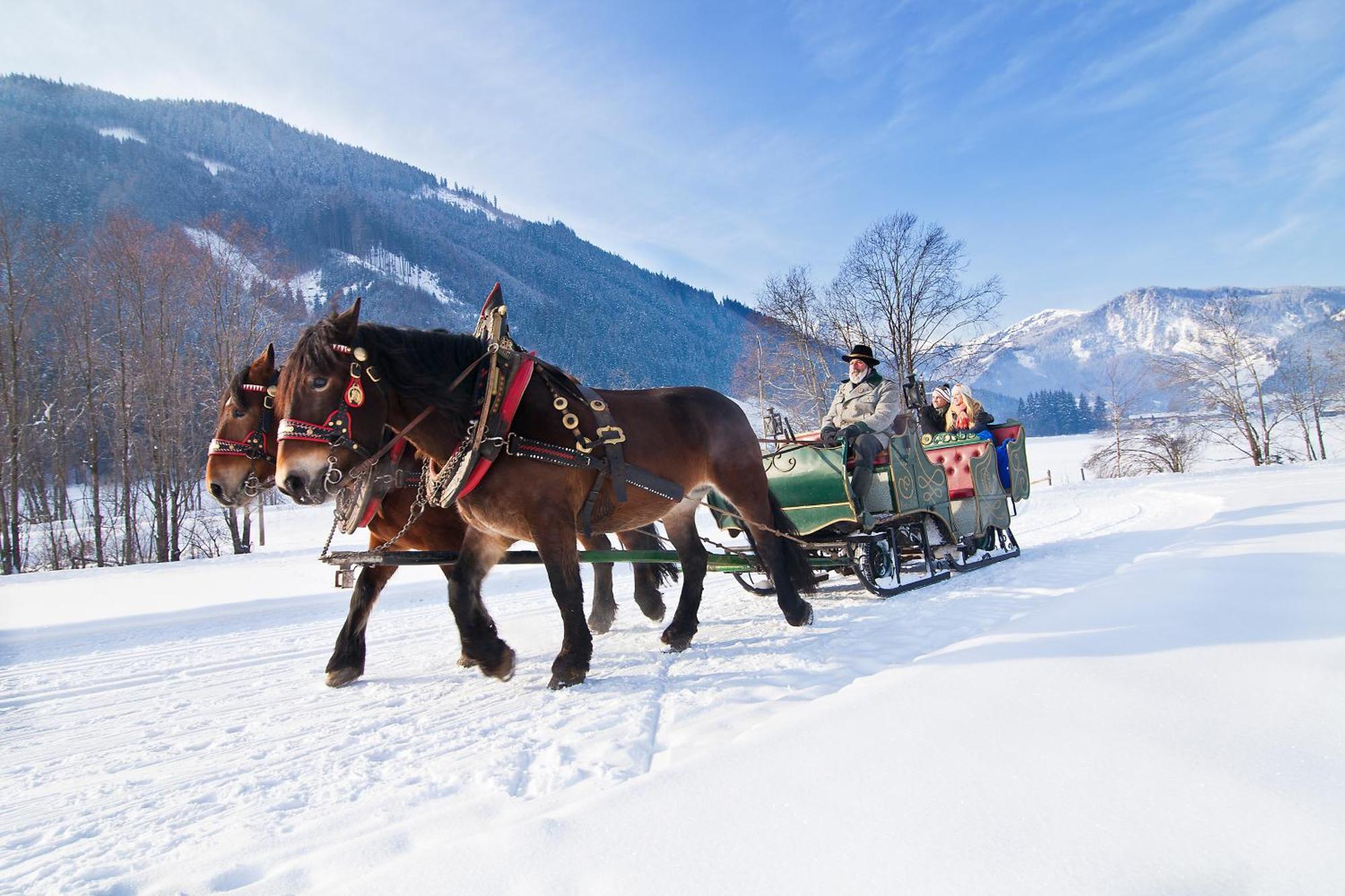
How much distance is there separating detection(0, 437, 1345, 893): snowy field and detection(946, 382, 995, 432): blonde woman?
9.44 ft

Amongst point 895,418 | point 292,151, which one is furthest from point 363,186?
point 895,418

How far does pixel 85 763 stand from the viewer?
298cm

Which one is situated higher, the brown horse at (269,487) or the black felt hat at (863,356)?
the black felt hat at (863,356)

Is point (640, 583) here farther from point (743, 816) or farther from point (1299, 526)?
point (1299, 526)

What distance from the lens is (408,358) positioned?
3.69 meters

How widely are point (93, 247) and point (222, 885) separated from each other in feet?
69.8

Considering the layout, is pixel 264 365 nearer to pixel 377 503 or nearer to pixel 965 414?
pixel 377 503

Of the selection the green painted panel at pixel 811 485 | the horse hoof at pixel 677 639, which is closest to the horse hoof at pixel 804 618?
the horse hoof at pixel 677 639

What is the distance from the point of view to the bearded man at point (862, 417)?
609 cm

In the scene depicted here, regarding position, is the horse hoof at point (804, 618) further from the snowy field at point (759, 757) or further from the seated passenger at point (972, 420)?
the seated passenger at point (972, 420)

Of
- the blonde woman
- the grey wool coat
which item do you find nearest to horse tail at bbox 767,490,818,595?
the grey wool coat

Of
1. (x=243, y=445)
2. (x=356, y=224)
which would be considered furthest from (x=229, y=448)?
(x=356, y=224)

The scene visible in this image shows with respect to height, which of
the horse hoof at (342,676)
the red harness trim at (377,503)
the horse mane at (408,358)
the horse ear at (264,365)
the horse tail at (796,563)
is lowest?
the horse hoof at (342,676)

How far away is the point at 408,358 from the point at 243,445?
153cm
